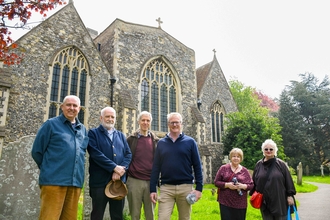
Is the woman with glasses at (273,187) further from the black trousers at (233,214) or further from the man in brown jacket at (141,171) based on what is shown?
the man in brown jacket at (141,171)

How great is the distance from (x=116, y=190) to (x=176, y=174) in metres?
0.92

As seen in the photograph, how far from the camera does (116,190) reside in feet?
12.3

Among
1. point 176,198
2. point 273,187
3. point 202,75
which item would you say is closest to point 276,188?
point 273,187

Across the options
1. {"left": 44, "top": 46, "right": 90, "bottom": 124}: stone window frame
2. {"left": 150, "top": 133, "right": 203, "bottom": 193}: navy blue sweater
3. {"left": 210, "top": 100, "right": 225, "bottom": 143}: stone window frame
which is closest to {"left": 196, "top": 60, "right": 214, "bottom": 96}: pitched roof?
{"left": 210, "top": 100, "right": 225, "bottom": 143}: stone window frame

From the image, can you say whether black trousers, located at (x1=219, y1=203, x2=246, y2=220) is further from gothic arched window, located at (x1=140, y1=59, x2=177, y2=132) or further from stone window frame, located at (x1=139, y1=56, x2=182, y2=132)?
gothic arched window, located at (x1=140, y1=59, x2=177, y2=132)

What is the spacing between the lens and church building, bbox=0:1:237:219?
15.3ft

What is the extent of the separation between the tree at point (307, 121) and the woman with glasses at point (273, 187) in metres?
28.5

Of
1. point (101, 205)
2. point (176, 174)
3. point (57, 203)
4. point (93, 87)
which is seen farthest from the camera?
point (93, 87)

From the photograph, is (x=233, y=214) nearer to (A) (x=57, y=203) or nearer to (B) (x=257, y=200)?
(B) (x=257, y=200)

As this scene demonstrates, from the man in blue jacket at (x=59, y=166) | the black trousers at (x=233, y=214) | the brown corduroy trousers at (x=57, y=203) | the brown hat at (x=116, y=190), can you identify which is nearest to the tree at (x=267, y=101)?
the black trousers at (x=233, y=214)

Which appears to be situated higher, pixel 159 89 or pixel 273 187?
pixel 159 89

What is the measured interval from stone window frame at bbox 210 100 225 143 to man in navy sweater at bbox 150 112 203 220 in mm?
15433

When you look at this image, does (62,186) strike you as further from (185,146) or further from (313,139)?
(313,139)

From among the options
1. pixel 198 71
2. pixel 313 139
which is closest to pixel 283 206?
pixel 198 71
